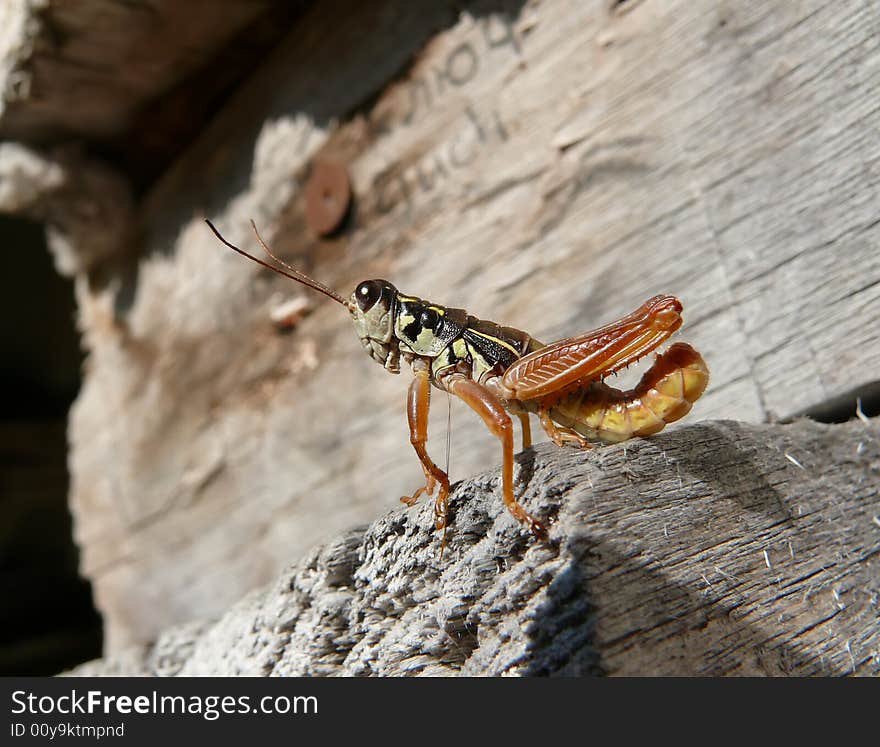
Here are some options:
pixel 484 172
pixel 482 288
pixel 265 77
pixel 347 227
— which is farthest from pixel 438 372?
→ pixel 265 77

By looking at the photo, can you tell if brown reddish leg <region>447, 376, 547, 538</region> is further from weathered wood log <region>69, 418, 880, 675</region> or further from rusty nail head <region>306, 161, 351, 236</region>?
rusty nail head <region>306, 161, 351, 236</region>

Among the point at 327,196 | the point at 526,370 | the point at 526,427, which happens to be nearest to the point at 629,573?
the point at 526,370

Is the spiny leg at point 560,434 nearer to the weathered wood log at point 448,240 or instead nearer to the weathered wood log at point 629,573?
the weathered wood log at point 629,573

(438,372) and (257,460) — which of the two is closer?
(438,372)

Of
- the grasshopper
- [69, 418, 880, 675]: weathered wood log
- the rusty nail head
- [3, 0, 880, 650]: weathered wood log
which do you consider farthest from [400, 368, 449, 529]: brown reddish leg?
the rusty nail head

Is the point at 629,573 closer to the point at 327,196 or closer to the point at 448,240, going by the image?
the point at 448,240

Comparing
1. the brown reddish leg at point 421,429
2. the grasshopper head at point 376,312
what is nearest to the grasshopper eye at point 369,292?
the grasshopper head at point 376,312
